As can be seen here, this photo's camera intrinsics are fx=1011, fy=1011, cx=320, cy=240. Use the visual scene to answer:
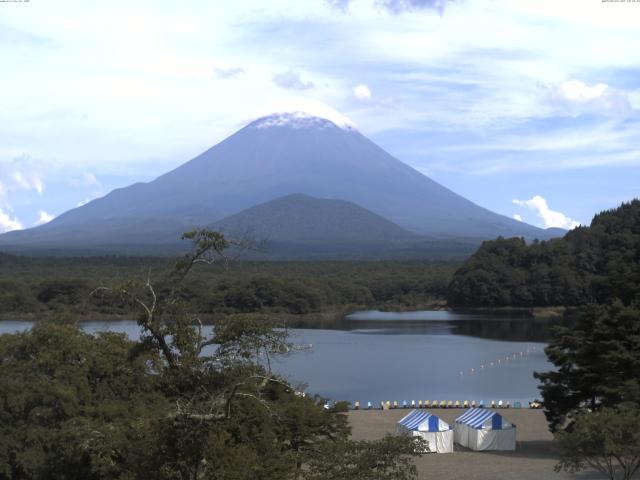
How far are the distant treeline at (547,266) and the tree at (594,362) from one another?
1700 inches

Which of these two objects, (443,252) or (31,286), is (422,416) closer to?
(31,286)

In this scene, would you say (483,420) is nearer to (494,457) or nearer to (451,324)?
(494,457)

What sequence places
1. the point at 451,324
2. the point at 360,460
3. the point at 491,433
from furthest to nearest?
the point at 451,324 → the point at 491,433 → the point at 360,460

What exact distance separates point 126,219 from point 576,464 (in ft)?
599

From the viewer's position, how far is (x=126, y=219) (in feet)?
626

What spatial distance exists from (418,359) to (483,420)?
753 inches

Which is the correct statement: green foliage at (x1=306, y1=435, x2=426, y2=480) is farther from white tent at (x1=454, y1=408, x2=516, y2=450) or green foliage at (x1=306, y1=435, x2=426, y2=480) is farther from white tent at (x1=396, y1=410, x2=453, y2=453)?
white tent at (x1=454, y1=408, x2=516, y2=450)

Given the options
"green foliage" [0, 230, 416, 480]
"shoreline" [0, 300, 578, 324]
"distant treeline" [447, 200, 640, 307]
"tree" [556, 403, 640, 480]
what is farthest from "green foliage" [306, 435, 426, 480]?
"distant treeline" [447, 200, 640, 307]

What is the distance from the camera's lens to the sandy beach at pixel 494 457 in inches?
632

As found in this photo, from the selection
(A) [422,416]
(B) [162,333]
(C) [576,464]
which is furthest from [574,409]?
(B) [162,333]

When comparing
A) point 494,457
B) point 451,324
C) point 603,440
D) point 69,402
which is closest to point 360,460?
point 603,440

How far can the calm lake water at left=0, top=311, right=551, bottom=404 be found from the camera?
2998 cm

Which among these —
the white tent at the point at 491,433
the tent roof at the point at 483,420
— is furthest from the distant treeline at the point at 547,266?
the white tent at the point at 491,433

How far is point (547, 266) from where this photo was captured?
68.5 meters
